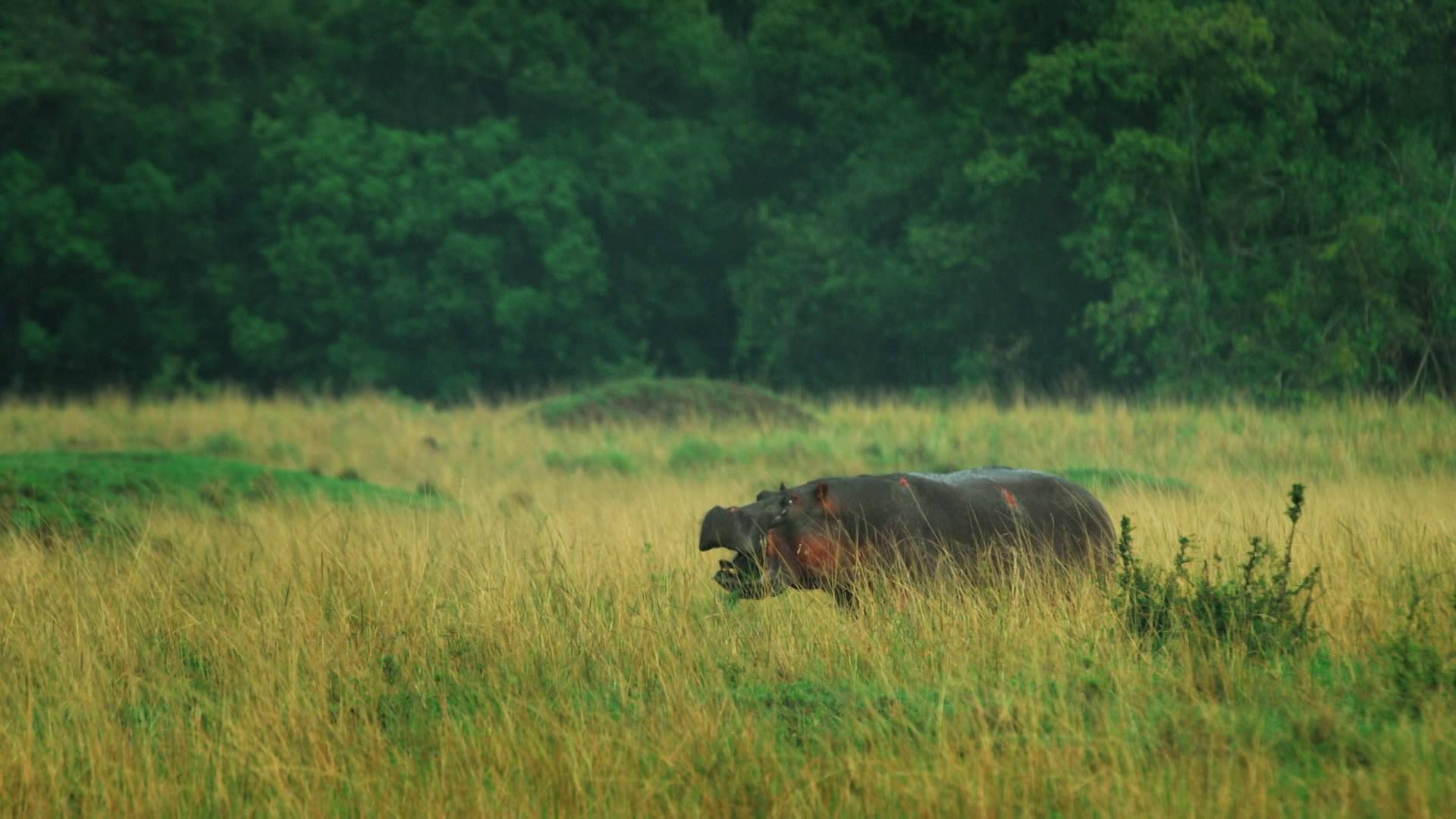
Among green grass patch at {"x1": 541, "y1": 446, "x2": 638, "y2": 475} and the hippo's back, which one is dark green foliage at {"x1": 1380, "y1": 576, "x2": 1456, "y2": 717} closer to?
the hippo's back

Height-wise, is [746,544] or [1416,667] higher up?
[746,544]

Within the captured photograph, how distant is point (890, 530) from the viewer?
627cm

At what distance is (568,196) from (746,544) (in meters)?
24.7

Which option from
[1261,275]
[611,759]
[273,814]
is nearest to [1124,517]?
[611,759]

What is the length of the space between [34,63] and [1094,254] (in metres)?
18.8

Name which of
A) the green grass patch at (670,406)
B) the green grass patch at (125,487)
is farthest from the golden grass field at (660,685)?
the green grass patch at (670,406)

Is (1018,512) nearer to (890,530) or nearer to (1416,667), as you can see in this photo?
(890,530)

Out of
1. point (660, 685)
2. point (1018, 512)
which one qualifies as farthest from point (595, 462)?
point (660, 685)

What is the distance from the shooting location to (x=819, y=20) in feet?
97.4

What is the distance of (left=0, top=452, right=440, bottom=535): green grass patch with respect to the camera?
9.59 m

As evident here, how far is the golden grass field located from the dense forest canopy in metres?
17.5

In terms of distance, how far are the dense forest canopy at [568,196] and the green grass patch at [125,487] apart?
43.7 feet

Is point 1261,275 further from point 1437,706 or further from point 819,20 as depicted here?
point 1437,706

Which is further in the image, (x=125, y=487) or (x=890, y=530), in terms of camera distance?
(x=125, y=487)
